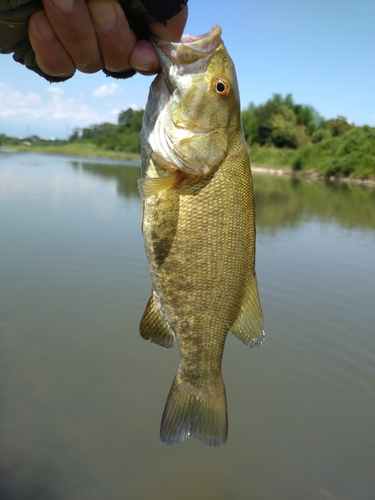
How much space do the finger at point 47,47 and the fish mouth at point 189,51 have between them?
1.36ft

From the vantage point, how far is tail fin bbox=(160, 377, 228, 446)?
2.36 metres

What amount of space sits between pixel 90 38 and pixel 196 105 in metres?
0.56

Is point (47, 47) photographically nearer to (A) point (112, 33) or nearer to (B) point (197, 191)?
(A) point (112, 33)

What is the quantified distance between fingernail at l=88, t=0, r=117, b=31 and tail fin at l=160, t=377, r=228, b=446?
6.10 feet

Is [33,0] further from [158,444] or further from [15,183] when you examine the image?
[15,183]

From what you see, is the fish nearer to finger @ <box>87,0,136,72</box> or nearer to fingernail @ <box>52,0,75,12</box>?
finger @ <box>87,0,136,72</box>

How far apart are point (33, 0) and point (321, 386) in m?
5.39

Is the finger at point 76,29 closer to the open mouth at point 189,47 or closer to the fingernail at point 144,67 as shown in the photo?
the fingernail at point 144,67

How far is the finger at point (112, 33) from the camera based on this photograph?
1697mm

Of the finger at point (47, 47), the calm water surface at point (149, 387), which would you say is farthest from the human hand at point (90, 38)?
the calm water surface at point (149, 387)

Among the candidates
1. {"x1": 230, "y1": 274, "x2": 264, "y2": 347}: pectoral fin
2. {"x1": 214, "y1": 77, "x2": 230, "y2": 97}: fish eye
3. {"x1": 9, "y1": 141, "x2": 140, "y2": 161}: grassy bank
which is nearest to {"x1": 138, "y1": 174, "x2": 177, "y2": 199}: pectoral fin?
{"x1": 214, "y1": 77, "x2": 230, "y2": 97}: fish eye

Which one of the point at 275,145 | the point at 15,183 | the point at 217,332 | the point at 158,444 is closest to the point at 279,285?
the point at 158,444

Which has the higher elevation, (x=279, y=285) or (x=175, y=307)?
(x=175, y=307)

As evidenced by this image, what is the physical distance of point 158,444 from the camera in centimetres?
431
